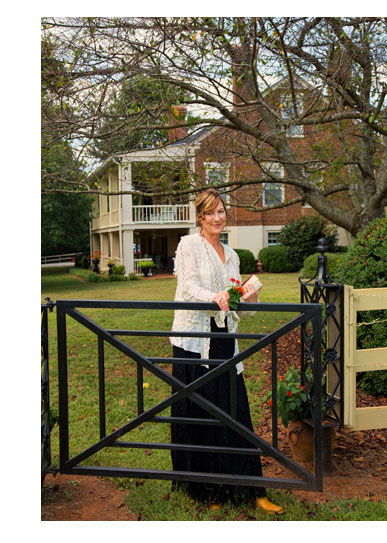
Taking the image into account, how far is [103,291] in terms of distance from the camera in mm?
14328

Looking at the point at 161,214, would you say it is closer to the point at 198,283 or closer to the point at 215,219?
the point at 215,219


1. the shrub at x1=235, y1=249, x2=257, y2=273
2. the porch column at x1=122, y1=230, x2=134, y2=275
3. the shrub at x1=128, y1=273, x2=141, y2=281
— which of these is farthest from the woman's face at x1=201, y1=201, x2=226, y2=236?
the porch column at x1=122, y1=230, x2=134, y2=275

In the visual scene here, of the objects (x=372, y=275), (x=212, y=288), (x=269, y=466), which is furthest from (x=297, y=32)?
(x=269, y=466)

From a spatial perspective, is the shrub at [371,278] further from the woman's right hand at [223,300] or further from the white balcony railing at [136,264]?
the white balcony railing at [136,264]

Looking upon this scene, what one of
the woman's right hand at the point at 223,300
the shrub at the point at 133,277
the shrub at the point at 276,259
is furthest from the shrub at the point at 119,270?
the woman's right hand at the point at 223,300

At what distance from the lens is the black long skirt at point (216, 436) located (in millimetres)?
2719

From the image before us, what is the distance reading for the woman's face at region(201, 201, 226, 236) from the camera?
272cm

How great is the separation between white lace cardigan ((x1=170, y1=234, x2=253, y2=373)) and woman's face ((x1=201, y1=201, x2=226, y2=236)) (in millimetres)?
64

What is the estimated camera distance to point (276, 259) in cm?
1761

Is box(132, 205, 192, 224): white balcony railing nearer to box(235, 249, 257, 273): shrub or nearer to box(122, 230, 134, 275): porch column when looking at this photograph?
box(122, 230, 134, 275): porch column

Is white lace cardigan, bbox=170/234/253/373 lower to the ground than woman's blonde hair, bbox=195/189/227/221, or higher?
lower

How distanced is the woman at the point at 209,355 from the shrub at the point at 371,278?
159 centimetres

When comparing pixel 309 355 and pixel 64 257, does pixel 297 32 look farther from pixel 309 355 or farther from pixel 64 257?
pixel 64 257

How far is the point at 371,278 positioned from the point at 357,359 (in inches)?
45.8
